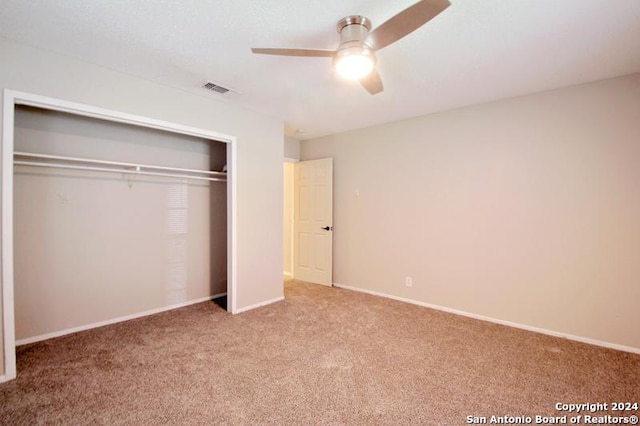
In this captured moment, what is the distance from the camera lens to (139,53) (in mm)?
2256

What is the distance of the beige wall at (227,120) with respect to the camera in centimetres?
218

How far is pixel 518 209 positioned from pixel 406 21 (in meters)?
2.44

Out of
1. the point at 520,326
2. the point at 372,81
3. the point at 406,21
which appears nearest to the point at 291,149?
the point at 372,81

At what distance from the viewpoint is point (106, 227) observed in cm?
304

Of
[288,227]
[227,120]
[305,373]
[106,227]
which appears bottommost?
[305,373]

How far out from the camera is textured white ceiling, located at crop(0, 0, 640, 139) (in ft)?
5.70

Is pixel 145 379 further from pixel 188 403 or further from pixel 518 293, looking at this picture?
pixel 518 293

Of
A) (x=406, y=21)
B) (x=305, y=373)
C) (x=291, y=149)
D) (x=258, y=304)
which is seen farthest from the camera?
(x=291, y=149)

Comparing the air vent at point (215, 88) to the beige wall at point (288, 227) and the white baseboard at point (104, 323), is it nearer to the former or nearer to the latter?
the beige wall at point (288, 227)

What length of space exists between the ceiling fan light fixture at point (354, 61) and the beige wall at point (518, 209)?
2.07 meters

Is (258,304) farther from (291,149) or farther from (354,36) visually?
(354,36)

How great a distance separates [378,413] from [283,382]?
0.69 metres

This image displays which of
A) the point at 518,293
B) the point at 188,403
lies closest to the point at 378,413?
the point at 188,403

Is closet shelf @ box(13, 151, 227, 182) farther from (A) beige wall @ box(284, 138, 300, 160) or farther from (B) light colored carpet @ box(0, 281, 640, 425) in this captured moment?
Answer: (B) light colored carpet @ box(0, 281, 640, 425)
